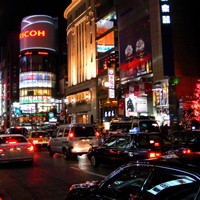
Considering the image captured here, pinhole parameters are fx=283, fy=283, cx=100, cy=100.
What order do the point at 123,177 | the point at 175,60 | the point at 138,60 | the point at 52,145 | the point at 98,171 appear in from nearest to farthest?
1. the point at 123,177
2. the point at 98,171
3. the point at 52,145
4. the point at 175,60
5. the point at 138,60

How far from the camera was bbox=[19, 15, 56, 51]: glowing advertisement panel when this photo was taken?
94562 millimetres

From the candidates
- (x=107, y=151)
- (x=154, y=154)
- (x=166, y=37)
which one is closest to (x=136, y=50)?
(x=166, y=37)

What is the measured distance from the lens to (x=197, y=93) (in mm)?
30422

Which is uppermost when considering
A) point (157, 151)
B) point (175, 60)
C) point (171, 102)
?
point (175, 60)

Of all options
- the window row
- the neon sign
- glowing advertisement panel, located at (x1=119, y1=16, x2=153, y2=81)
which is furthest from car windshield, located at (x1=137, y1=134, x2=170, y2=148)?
the neon sign

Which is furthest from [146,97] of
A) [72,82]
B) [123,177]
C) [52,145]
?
[123,177]

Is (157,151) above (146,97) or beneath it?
beneath

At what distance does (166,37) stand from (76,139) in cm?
2110

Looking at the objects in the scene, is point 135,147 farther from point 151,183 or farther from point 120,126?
point 120,126

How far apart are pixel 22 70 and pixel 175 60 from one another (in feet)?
244

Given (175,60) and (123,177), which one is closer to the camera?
(123,177)

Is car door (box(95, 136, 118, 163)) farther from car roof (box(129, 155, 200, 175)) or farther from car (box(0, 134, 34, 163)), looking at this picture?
car roof (box(129, 155, 200, 175))

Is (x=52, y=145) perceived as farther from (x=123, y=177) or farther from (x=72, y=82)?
(x=72, y=82)

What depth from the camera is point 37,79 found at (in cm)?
9631
